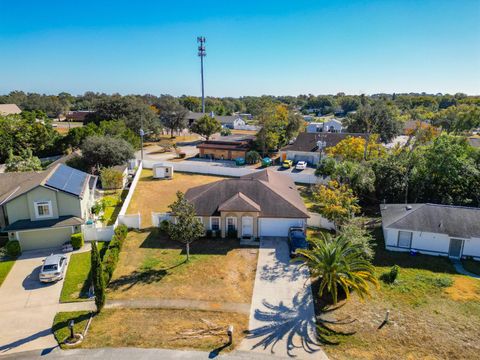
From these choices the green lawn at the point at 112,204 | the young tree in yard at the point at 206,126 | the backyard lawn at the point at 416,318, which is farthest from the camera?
the young tree in yard at the point at 206,126

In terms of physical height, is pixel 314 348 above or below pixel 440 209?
below

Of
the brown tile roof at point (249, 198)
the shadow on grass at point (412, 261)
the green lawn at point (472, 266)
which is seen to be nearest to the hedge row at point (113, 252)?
the brown tile roof at point (249, 198)

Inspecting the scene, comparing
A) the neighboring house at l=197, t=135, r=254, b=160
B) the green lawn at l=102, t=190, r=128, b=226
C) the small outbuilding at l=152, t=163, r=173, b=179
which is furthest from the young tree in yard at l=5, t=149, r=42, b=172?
the neighboring house at l=197, t=135, r=254, b=160

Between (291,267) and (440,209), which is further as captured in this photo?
(440,209)

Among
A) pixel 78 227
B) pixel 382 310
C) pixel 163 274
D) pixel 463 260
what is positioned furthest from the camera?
pixel 78 227

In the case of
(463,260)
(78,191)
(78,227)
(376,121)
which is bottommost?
(463,260)

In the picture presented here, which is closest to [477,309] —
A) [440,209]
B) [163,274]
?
[440,209]

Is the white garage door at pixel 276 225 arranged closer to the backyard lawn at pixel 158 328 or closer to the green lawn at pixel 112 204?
the backyard lawn at pixel 158 328

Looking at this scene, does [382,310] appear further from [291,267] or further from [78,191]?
[78,191]
